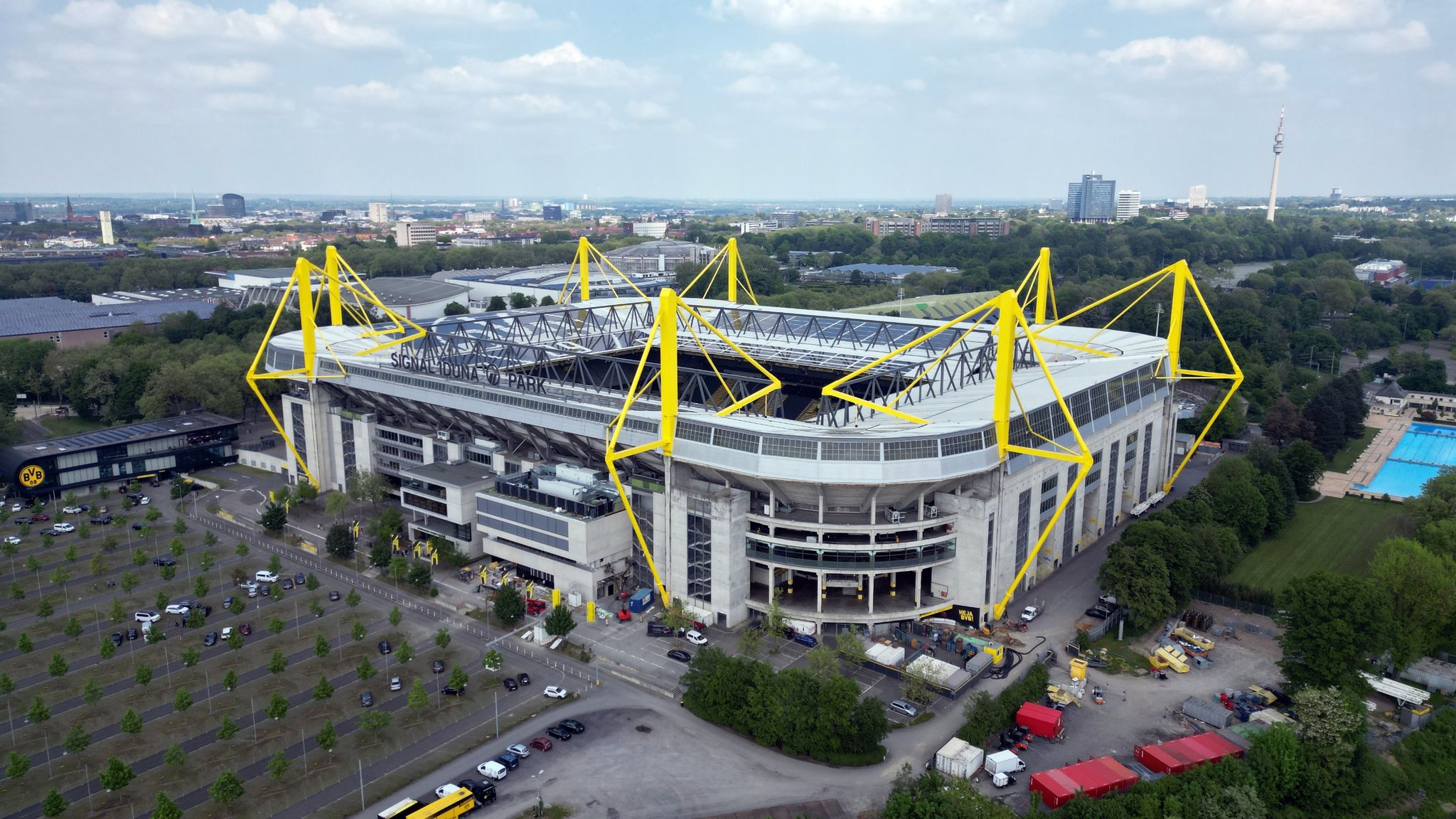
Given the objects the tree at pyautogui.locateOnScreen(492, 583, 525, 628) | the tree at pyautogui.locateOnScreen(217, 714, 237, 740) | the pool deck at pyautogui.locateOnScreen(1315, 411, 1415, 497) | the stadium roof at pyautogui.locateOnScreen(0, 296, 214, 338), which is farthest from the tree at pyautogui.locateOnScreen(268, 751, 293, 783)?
the stadium roof at pyautogui.locateOnScreen(0, 296, 214, 338)

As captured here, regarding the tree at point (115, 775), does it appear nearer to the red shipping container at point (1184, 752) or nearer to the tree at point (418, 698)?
the tree at point (418, 698)

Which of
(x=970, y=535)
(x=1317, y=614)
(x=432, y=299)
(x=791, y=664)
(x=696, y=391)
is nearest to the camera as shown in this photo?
(x=1317, y=614)

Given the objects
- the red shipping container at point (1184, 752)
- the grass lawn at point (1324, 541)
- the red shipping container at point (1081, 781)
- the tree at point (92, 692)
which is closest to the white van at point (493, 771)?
the tree at point (92, 692)

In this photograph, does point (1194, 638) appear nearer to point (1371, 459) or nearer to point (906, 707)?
point (906, 707)

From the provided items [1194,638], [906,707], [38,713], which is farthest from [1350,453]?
[38,713]

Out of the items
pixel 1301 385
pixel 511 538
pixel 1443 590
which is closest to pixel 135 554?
pixel 511 538

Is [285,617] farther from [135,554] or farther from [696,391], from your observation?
[696,391]
